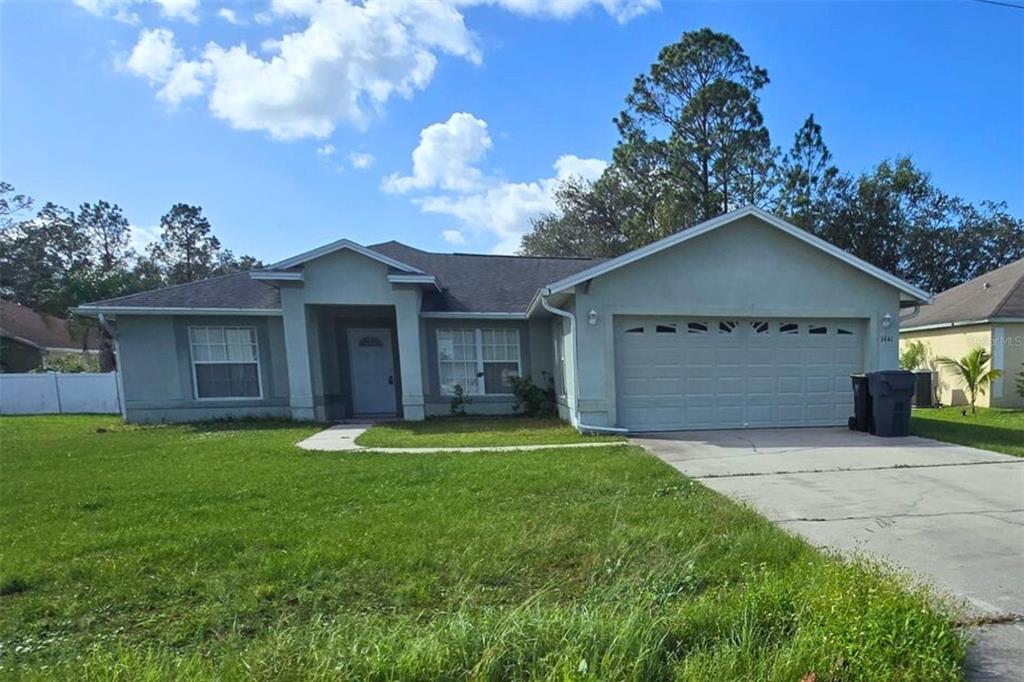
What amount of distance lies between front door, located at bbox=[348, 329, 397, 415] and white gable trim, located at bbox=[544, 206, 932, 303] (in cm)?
627

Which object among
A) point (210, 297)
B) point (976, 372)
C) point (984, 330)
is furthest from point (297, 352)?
point (984, 330)

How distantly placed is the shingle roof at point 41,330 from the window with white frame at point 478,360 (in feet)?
79.3

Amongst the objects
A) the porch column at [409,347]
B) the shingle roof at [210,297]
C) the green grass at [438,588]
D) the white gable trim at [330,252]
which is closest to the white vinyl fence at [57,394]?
the shingle roof at [210,297]

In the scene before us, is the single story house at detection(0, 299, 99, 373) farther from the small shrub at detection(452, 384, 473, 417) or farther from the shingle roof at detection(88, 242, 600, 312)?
the small shrub at detection(452, 384, 473, 417)

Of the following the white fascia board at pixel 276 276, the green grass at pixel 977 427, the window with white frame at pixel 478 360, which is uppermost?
the white fascia board at pixel 276 276

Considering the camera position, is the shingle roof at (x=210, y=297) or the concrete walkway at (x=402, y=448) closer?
the concrete walkway at (x=402, y=448)

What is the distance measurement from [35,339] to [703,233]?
33.6 meters

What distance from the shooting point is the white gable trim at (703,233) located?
29.5ft

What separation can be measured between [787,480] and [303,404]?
998cm

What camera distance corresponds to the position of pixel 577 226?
98.1ft

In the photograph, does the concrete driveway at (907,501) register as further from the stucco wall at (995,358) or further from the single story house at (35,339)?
the single story house at (35,339)

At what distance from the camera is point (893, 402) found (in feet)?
27.8

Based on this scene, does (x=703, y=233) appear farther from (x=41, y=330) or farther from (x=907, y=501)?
(x=41, y=330)

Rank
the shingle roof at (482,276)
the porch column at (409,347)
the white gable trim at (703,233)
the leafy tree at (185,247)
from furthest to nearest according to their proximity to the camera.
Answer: the leafy tree at (185,247) < the shingle roof at (482,276) < the porch column at (409,347) < the white gable trim at (703,233)
